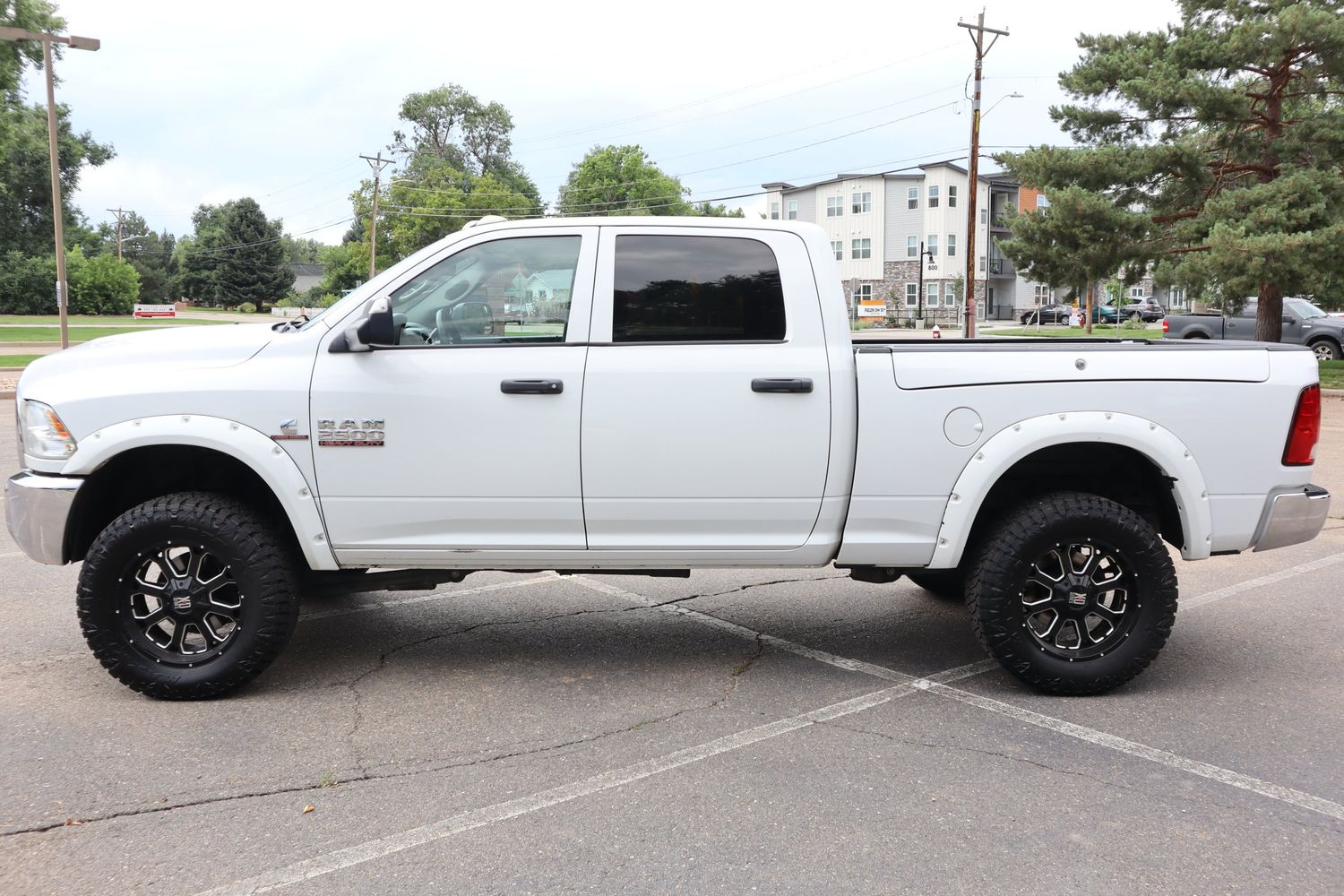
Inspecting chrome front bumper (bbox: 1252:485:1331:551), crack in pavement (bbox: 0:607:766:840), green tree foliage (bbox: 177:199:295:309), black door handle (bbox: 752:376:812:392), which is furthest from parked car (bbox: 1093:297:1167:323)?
crack in pavement (bbox: 0:607:766:840)

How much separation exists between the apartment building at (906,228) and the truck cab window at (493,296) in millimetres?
65919

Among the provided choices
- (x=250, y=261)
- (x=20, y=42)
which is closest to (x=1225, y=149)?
(x=20, y=42)

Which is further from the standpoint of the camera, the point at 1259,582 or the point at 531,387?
the point at 1259,582

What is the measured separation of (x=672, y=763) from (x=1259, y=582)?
467 cm

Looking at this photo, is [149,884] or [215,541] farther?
[215,541]

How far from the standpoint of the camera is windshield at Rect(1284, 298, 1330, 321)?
28350 millimetres

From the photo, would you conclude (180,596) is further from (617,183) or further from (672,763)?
(617,183)

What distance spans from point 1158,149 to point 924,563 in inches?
865

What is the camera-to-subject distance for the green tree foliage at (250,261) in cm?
8606

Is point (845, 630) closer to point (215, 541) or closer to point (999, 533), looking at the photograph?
point (999, 533)

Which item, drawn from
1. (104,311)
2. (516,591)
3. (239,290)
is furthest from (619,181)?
(516,591)

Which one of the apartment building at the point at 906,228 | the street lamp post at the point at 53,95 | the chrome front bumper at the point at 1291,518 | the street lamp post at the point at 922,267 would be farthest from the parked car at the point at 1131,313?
the chrome front bumper at the point at 1291,518

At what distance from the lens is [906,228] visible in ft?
231

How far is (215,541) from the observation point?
4422 millimetres
